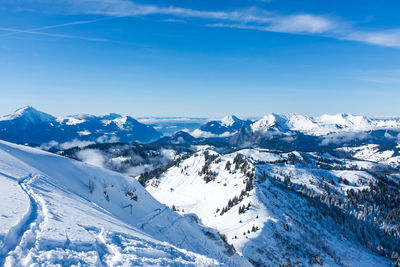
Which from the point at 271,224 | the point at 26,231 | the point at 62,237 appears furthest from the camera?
the point at 271,224

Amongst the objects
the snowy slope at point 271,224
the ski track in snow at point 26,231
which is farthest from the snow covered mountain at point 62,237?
the snowy slope at point 271,224

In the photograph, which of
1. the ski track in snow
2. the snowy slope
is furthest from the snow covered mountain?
the snowy slope

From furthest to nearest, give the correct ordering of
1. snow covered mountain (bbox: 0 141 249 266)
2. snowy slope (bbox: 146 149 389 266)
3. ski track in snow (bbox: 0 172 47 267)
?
snowy slope (bbox: 146 149 389 266) → snow covered mountain (bbox: 0 141 249 266) → ski track in snow (bbox: 0 172 47 267)

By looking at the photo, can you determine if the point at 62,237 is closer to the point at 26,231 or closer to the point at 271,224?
the point at 26,231

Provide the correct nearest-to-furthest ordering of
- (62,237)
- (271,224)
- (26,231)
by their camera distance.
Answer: (26,231) → (62,237) → (271,224)

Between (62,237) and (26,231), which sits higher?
(26,231)

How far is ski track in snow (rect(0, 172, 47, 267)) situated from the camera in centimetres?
1416

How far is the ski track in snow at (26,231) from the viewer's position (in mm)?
14163

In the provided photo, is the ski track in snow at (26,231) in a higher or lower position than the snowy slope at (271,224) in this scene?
higher

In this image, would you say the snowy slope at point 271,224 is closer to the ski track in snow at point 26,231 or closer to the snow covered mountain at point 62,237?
the snow covered mountain at point 62,237

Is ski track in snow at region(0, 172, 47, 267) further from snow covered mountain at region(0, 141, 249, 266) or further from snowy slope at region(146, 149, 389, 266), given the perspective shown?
snowy slope at region(146, 149, 389, 266)

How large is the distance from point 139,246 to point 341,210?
174368 millimetres

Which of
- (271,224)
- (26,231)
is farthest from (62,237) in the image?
(271,224)

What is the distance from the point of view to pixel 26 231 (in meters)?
16.9
